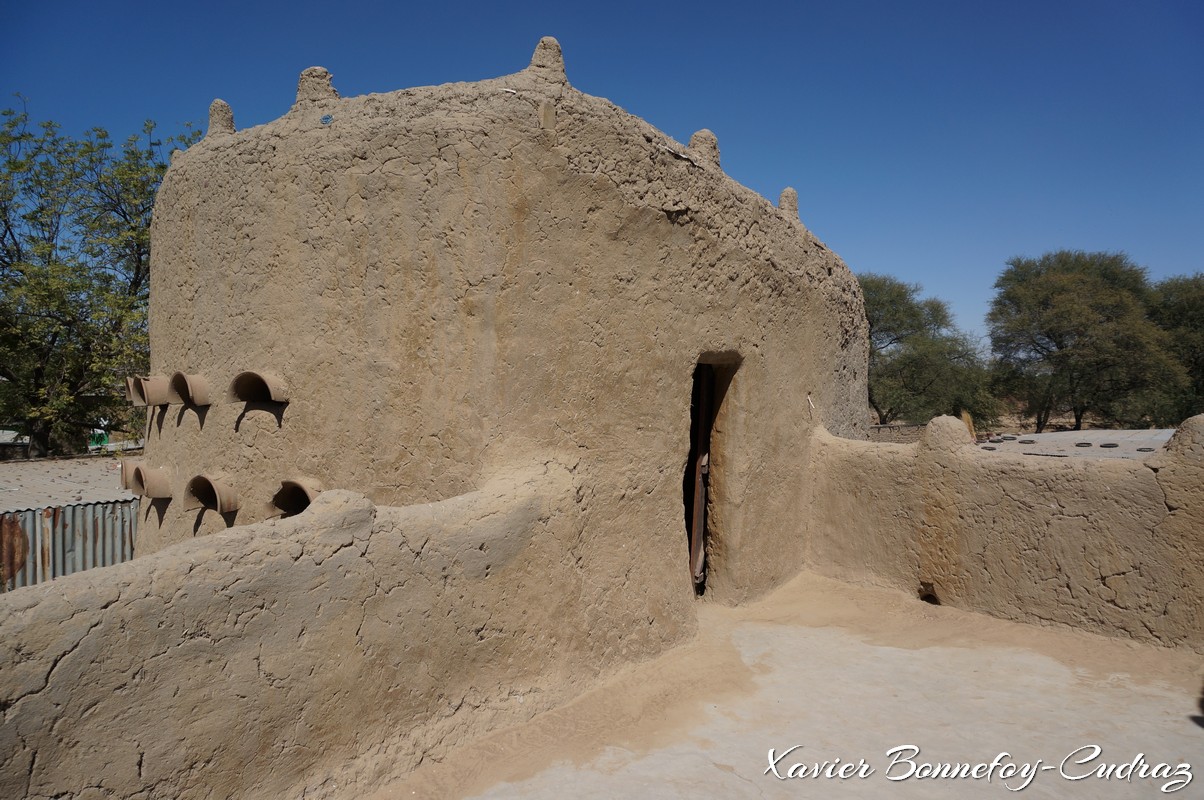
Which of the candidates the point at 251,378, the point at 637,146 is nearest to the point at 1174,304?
Result: the point at 637,146

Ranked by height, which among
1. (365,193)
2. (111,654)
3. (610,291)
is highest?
(365,193)

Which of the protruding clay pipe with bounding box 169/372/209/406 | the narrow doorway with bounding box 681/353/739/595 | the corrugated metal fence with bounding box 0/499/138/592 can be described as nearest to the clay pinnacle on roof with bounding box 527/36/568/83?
the narrow doorway with bounding box 681/353/739/595

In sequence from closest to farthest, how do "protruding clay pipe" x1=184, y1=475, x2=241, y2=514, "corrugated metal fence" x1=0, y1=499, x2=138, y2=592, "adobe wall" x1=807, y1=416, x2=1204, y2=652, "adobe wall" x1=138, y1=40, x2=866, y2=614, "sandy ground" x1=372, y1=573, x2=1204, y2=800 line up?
"sandy ground" x1=372, y1=573, x2=1204, y2=800 → "adobe wall" x1=138, y1=40, x2=866, y2=614 → "protruding clay pipe" x1=184, y1=475, x2=241, y2=514 → "adobe wall" x1=807, y1=416, x2=1204, y2=652 → "corrugated metal fence" x1=0, y1=499, x2=138, y2=592

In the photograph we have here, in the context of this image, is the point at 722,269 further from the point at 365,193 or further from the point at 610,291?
the point at 365,193

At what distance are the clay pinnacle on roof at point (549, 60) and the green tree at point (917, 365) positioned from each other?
77.7 ft

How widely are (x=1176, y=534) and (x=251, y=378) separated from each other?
612 centimetres

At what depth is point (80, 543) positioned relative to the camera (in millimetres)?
7383

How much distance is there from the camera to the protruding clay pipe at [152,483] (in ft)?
18.2

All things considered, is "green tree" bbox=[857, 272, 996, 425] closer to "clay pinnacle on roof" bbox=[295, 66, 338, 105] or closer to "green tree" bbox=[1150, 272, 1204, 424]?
"green tree" bbox=[1150, 272, 1204, 424]

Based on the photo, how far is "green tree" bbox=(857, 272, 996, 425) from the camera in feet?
89.2

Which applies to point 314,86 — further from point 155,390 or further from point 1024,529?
point 1024,529

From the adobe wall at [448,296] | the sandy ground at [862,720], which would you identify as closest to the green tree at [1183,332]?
the sandy ground at [862,720]

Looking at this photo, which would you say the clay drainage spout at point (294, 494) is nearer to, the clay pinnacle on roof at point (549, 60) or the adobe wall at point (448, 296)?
the adobe wall at point (448, 296)

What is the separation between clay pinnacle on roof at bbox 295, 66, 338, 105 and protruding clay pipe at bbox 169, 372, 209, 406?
6.54 feet
